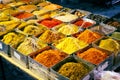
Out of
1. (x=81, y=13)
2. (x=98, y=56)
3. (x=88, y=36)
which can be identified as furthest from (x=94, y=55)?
(x=81, y=13)

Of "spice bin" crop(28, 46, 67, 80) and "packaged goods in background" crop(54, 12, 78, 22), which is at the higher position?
"packaged goods in background" crop(54, 12, 78, 22)

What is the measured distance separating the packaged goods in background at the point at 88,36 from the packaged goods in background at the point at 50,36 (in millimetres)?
210

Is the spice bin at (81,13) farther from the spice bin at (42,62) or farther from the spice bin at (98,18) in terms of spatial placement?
the spice bin at (42,62)

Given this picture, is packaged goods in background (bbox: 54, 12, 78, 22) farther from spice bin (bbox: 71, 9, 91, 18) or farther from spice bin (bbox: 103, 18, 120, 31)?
spice bin (bbox: 103, 18, 120, 31)

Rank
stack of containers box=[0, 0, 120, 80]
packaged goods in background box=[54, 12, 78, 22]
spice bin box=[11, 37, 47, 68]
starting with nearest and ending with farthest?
stack of containers box=[0, 0, 120, 80] → spice bin box=[11, 37, 47, 68] → packaged goods in background box=[54, 12, 78, 22]

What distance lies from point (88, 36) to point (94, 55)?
389 mm

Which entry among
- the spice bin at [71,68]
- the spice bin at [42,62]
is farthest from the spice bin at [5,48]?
the spice bin at [71,68]

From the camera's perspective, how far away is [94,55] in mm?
2055

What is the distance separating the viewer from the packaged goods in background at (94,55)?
2.01 meters

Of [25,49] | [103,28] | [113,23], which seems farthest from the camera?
[113,23]

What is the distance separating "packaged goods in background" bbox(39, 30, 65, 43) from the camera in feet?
7.86

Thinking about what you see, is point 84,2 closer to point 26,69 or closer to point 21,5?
point 21,5

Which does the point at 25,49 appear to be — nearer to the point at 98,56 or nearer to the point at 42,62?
the point at 42,62

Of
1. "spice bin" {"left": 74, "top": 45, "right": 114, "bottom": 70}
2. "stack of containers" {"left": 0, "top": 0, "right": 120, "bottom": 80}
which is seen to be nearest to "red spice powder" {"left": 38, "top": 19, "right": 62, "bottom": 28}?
"stack of containers" {"left": 0, "top": 0, "right": 120, "bottom": 80}
